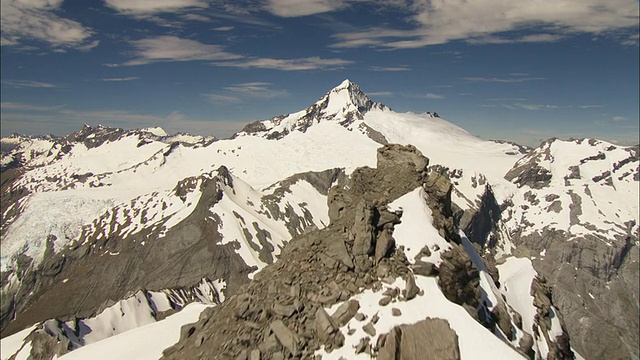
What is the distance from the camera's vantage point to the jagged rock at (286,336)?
26663 millimetres

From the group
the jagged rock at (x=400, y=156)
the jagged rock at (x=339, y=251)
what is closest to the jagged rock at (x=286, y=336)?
the jagged rock at (x=339, y=251)

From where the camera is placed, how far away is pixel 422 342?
24.9 m

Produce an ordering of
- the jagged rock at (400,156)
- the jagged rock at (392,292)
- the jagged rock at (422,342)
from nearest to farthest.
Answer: the jagged rock at (422,342) < the jagged rock at (392,292) < the jagged rock at (400,156)

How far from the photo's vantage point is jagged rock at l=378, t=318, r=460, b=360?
2398cm

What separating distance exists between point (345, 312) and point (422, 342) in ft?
19.6

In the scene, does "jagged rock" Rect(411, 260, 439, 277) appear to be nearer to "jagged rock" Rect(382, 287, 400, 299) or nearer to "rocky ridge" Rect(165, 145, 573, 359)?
"rocky ridge" Rect(165, 145, 573, 359)

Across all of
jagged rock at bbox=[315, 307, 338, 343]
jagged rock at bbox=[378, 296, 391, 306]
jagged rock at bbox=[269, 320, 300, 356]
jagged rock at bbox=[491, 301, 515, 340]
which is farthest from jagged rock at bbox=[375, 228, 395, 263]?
jagged rock at bbox=[491, 301, 515, 340]

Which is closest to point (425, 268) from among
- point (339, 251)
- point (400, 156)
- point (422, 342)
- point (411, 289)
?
point (411, 289)

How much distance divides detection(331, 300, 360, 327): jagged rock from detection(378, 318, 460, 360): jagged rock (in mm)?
3394

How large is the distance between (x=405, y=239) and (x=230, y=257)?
12021 cm

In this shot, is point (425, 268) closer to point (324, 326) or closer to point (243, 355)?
point (324, 326)

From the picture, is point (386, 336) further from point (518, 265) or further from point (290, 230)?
point (290, 230)

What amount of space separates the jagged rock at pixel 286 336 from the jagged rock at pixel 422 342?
624 centimetres

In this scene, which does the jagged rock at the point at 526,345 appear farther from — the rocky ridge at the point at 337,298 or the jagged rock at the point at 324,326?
the jagged rock at the point at 324,326
